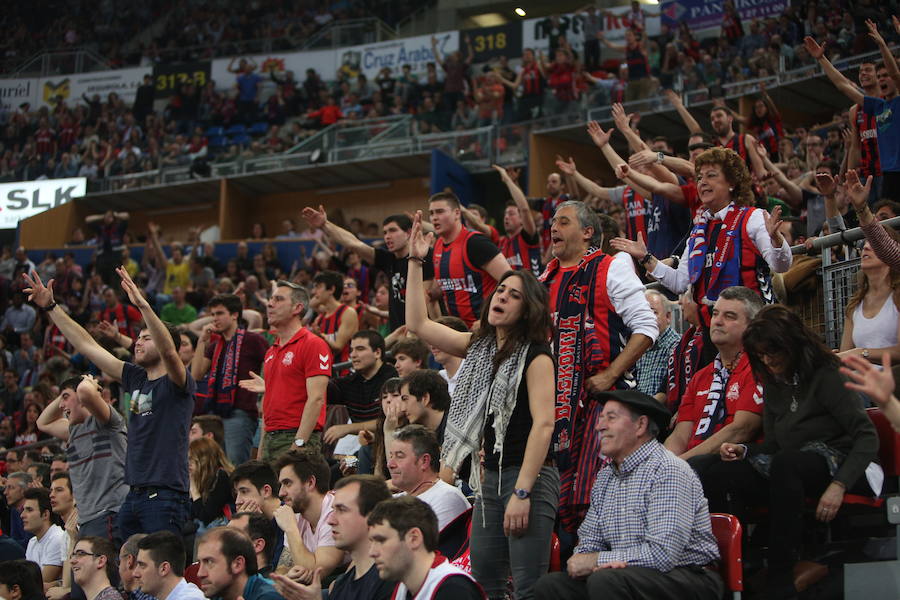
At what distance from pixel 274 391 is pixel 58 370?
290 inches

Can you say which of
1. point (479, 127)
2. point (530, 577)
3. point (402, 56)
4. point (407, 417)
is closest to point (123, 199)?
point (402, 56)

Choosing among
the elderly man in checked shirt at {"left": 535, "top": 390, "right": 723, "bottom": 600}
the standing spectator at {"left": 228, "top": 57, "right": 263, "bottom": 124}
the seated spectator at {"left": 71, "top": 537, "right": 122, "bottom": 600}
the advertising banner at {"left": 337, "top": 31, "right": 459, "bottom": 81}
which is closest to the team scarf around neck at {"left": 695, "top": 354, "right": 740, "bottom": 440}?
the elderly man in checked shirt at {"left": 535, "top": 390, "right": 723, "bottom": 600}

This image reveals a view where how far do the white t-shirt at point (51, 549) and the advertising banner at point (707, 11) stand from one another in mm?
14293

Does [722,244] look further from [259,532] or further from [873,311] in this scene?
[259,532]

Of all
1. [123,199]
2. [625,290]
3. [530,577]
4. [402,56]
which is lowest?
[530,577]

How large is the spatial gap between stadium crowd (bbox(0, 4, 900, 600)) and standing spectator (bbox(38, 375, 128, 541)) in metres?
0.02

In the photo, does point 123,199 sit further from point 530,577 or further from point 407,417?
point 530,577

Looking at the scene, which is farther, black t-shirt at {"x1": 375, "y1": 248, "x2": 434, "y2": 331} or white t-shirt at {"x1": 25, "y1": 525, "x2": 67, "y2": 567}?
black t-shirt at {"x1": 375, "y1": 248, "x2": 434, "y2": 331}

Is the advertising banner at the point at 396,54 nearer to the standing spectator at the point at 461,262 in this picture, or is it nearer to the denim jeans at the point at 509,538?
the standing spectator at the point at 461,262

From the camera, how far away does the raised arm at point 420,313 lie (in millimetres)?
4801

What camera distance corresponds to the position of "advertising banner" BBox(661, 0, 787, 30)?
18.0 m

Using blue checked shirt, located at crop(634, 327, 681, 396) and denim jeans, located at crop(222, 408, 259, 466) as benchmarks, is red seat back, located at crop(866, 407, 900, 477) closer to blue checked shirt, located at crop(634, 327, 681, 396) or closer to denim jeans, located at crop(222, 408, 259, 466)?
blue checked shirt, located at crop(634, 327, 681, 396)

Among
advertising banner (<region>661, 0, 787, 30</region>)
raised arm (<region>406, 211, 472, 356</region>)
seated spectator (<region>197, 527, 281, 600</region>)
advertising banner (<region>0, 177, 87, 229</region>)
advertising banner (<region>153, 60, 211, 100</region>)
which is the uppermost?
advertising banner (<region>153, 60, 211, 100</region>)

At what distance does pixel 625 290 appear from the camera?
486cm
